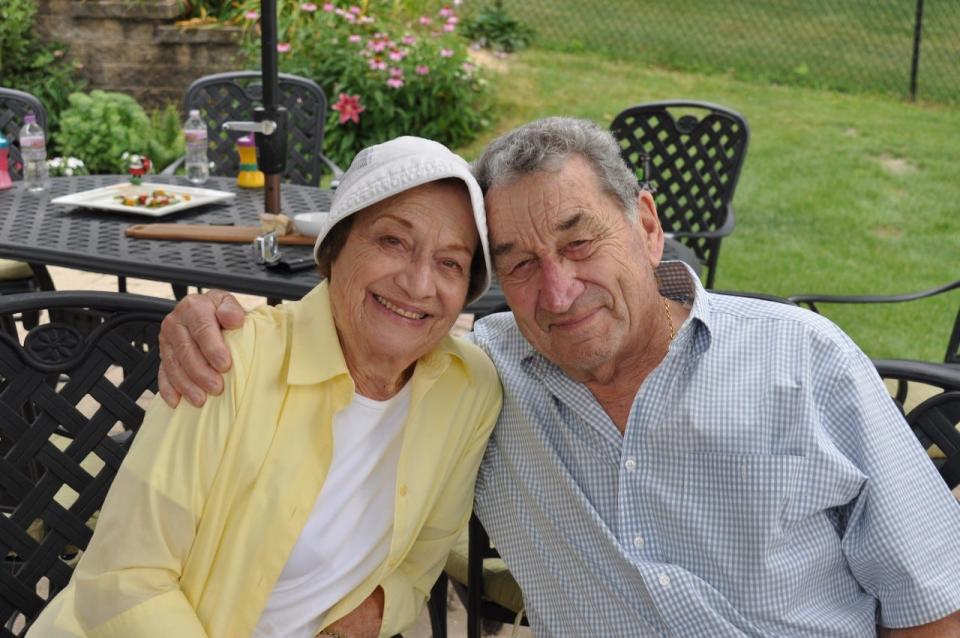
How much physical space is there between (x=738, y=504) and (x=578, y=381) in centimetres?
36

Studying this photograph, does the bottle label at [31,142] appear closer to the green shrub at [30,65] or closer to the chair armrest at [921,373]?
the chair armrest at [921,373]

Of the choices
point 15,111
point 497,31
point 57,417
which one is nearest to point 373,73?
point 497,31

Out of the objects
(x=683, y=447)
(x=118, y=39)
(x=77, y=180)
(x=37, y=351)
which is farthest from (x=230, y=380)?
(x=118, y=39)

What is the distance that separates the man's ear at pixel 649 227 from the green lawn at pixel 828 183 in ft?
12.5

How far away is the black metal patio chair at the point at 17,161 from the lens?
169 inches

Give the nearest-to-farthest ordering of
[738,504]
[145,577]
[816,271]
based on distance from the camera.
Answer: [145,577]
[738,504]
[816,271]

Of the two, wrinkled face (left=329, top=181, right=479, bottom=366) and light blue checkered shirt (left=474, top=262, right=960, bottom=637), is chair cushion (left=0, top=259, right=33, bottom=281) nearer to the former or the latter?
wrinkled face (left=329, top=181, right=479, bottom=366)

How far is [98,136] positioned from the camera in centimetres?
741

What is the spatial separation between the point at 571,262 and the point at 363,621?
76 centimetres

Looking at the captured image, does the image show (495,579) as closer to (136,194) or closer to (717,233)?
(136,194)

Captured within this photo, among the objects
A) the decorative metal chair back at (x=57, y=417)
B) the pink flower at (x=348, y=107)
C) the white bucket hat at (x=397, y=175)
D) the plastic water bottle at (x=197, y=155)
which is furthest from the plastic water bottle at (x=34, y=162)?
the pink flower at (x=348, y=107)

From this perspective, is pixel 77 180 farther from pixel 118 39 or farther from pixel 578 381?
pixel 118 39

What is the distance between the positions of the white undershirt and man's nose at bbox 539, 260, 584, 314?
0.35 meters

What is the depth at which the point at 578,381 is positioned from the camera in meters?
2.07
